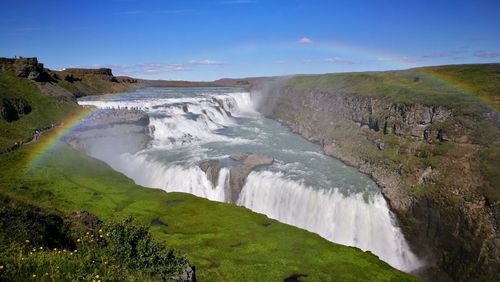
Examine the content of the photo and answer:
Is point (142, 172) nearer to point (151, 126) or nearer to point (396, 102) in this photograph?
point (151, 126)

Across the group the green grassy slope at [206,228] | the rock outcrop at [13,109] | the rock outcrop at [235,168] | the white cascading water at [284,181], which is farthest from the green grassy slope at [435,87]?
the rock outcrop at [13,109]

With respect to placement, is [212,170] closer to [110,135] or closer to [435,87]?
[110,135]

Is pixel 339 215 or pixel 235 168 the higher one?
pixel 235 168

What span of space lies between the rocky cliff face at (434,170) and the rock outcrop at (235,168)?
1062 centimetres

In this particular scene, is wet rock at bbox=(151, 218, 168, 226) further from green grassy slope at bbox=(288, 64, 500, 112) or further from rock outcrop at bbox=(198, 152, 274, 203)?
green grassy slope at bbox=(288, 64, 500, 112)

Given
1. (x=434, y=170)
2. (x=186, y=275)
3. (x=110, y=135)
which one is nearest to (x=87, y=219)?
(x=186, y=275)

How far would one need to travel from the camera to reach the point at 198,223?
82.0ft

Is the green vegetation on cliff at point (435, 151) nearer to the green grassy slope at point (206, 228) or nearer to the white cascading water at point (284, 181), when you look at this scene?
the white cascading water at point (284, 181)

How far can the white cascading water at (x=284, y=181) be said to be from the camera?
1238 inches

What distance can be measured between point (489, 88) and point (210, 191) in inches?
1313

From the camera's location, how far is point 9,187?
30.0m

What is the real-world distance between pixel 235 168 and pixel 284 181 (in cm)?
542

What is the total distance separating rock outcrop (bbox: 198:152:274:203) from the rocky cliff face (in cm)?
1062

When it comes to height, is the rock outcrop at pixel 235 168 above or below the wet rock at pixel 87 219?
below
